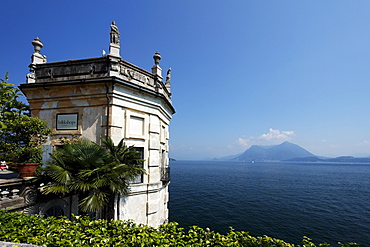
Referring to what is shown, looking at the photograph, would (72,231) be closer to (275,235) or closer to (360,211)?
(275,235)

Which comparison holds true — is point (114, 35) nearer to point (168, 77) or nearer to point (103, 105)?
point (103, 105)

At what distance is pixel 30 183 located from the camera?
26.1ft

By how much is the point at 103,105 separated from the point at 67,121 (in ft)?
8.52

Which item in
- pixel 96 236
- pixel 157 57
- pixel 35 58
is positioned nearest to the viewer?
pixel 96 236

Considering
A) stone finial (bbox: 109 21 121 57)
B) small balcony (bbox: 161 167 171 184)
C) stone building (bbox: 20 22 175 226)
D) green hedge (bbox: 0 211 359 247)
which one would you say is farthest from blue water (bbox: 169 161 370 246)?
stone finial (bbox: 109 21 121 57)

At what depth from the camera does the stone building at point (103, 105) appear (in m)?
10.0

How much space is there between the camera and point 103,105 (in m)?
10.1

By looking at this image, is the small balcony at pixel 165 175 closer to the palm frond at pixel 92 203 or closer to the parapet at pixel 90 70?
the palm frond at pixel 92 203

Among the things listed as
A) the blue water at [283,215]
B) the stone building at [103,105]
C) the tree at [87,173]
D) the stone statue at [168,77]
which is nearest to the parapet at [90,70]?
the stone building at [103,105]

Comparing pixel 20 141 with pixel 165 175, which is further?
pixel 165 175

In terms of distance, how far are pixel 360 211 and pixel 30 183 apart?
47.1m

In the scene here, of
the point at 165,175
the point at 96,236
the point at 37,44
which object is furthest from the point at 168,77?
the point at 96,236

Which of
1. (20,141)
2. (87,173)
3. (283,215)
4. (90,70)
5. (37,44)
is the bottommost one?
(283,215)

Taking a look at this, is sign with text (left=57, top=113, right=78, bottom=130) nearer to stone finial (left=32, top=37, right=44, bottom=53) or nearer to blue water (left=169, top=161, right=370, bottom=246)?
stone finial (left=32, top=37, right=44, bottom=53)
